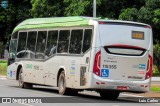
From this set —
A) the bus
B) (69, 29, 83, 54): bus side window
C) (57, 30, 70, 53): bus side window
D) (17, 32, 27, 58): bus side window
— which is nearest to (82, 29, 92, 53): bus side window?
the bus

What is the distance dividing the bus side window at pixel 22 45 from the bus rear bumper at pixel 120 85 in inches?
289

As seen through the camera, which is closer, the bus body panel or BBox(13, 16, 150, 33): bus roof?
the bus body panel

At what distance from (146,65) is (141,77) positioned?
1.72ft

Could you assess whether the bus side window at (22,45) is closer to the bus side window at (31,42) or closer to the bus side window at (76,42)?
the bus side window at (31,42)

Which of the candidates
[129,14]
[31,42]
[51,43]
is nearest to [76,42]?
[51,43]

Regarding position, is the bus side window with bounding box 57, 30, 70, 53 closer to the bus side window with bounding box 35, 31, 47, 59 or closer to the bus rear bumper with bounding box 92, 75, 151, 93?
the bus side window with bounding box 35, 31, 47, 59

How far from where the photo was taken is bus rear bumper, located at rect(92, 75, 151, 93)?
2094 cm

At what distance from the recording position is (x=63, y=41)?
23469 mm

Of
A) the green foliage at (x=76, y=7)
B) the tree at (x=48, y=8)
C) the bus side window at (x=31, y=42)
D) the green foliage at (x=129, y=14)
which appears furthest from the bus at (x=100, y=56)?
the tree at (x=48, y=8)

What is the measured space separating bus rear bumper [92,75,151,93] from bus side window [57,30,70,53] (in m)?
2.85

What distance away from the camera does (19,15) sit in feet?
226

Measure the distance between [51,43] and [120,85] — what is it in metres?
4.57

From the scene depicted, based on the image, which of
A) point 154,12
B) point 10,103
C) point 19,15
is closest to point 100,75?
point 10,103

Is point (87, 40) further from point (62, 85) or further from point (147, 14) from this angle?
point (147, 14)
